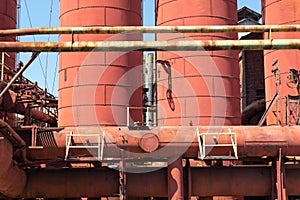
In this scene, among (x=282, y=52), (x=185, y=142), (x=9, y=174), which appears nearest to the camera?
Answer: (x=9, y=174)

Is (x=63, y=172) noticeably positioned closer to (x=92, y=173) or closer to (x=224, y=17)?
(x=92, y=173)

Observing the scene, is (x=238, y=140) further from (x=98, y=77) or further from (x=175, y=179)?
(x=98, y=77)

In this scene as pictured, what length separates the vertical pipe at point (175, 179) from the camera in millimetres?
9914

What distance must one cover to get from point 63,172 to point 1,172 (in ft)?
7.56

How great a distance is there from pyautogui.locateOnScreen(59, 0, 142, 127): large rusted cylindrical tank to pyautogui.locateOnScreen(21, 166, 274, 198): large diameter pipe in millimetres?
3019

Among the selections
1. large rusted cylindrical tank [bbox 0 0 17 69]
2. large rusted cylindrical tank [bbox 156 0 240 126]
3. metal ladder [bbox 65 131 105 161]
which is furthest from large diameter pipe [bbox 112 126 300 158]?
large rusted cylindrical tank [bbox 0 0 17 69]

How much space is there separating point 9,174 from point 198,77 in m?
6.94

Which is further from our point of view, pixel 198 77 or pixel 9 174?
pixel 198 77

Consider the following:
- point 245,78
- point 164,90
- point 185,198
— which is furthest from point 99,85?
point 245,78

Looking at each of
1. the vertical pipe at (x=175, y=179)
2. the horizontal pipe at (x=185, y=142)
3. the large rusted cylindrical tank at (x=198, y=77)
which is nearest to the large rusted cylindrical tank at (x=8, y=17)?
the large rusted cylindrical tank at (x=198, y=77)

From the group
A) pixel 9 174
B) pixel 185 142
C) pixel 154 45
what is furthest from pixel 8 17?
pixel 154 45

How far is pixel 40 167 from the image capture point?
37.2ft

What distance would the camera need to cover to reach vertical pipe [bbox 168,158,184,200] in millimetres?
9914

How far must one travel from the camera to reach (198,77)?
45.1 ft
